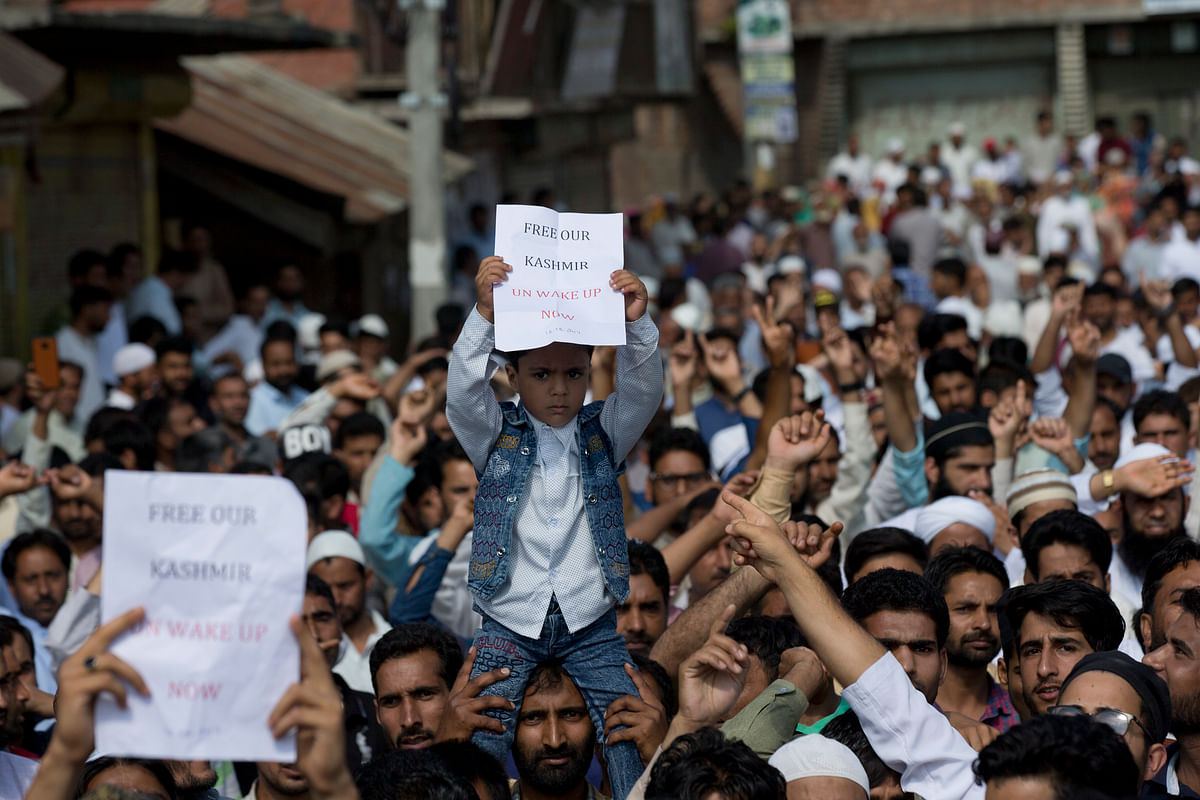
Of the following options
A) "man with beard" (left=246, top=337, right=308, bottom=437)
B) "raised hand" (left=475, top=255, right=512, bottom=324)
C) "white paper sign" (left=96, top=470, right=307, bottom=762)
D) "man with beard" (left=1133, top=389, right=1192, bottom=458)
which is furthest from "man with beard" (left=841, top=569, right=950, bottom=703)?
"man with beard" (left=246, top=337, right=308, bottom=437)

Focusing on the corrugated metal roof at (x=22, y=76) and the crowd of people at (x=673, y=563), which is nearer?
the crowd of people at (x=673, y=563)

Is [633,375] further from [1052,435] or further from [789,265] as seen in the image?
[789,265]

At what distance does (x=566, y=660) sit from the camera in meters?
4.49

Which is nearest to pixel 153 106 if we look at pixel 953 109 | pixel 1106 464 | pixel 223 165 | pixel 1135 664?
pixel 223 165

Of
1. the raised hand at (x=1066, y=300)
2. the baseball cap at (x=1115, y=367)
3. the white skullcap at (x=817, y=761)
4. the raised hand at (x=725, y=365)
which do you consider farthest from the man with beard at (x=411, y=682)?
the baseball cap at (x=1115, y=367)

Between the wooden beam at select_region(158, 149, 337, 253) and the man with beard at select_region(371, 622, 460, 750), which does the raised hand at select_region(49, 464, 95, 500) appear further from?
the wooden beam at select_region(158, 149, 337, 253)

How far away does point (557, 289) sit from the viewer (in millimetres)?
4266

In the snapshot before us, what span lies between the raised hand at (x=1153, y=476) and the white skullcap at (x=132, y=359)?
5.86 metres

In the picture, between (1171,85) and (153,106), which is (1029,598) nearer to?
(153,106)

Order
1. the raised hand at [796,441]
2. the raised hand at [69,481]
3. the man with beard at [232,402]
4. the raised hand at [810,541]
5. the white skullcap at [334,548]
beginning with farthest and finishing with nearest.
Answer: the man with beard at [232,402]
the raised hand at [69,481]
the white skullcap at [334,548]
the raised hand at [796,441]
the raised hand at [810,541]

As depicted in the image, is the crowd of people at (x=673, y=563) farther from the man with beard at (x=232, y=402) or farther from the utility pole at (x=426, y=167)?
the utility pole at (x=426, y=167)

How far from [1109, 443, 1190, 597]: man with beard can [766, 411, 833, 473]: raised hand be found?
1569 mm

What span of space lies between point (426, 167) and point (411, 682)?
26.3 feet

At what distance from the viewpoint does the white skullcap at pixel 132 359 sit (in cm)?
964
